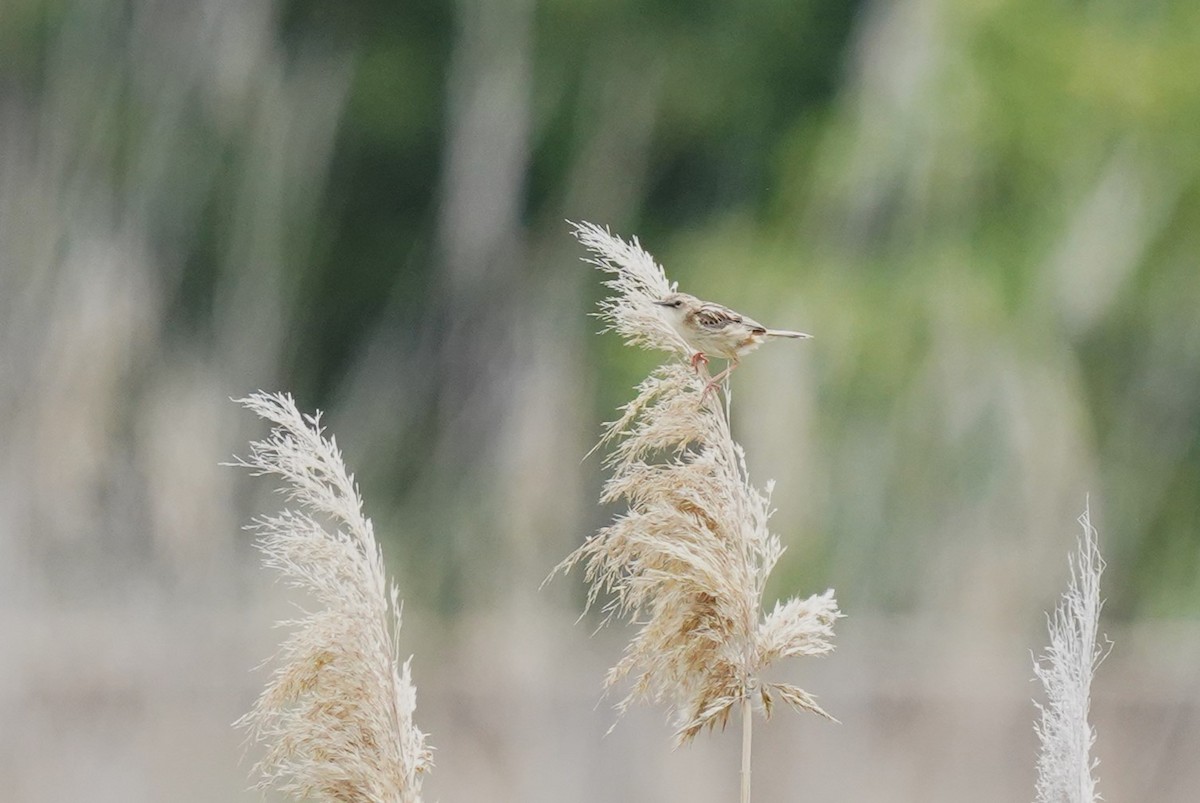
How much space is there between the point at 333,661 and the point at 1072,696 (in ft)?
3.23

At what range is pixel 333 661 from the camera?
7.52 feet

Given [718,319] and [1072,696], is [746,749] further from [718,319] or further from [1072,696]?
[718,319]

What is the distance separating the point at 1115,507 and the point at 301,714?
33.9 ft

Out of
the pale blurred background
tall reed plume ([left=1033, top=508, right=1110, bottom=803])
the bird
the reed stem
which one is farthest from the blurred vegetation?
tall reed plume ([left=1033, top=508, right=1110, bottom=803])

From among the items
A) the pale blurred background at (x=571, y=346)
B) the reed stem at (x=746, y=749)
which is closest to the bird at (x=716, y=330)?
the reed stem at (x=746, y=749)

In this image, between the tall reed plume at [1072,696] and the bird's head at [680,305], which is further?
the bird's head at [680,305]

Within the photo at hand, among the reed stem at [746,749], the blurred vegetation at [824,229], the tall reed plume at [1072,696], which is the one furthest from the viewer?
the blurred vegetation at [824,229]

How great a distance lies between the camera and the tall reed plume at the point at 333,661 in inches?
87.7

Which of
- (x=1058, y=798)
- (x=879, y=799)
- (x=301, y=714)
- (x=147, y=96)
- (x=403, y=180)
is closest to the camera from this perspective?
(x=1058, y=798)

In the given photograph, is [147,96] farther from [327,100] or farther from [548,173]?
[548,173]

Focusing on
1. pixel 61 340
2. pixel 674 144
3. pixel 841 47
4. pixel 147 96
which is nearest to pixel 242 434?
pixel 61 340

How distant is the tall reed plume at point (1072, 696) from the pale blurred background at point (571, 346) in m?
7.72

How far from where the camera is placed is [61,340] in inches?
449

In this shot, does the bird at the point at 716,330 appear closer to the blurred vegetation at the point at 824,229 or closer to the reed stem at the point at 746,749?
the reed stem at the point at 746,749
